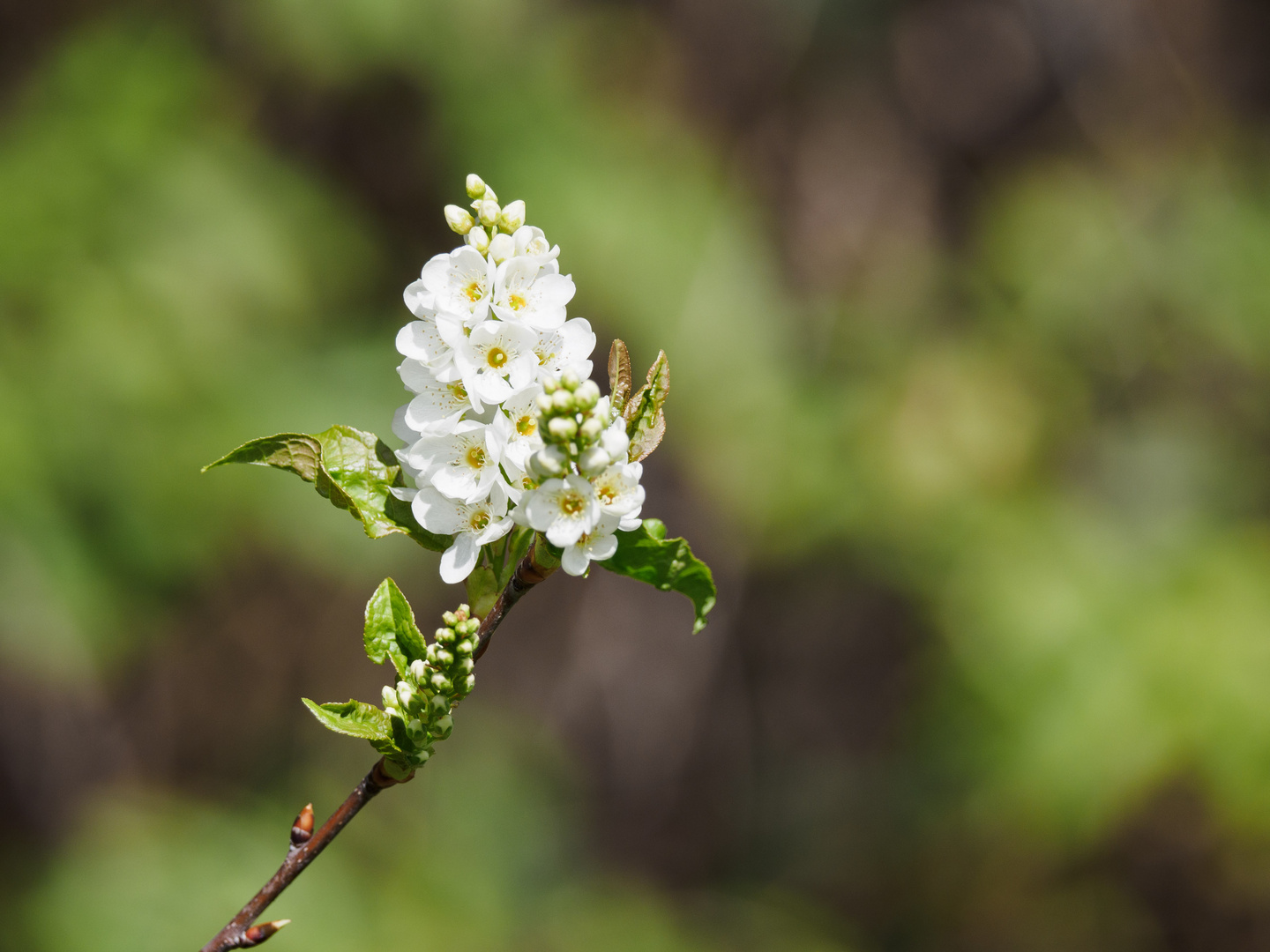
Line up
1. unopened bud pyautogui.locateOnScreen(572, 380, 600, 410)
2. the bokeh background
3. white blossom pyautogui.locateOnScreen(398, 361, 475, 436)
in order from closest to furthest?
unopened bud pyautogui.locateOnScreen(572, 380, 600, 410) → white blossom pyautogui.locateOnScreen(398, 361, 475, 436) → the bokeh background

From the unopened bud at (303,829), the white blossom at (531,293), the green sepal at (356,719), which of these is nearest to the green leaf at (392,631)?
the green sepal at (356,719)

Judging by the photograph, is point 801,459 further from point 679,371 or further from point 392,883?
point 392,883

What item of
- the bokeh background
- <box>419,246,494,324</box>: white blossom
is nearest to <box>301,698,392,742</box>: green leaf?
<box>419,246,494,324</box>: white blossom

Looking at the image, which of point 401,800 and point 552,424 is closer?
point 552,424

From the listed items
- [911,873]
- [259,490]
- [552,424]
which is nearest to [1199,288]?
[911,873]

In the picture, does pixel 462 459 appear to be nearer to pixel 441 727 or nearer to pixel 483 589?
pixel 483 589

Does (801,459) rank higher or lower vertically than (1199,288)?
lower

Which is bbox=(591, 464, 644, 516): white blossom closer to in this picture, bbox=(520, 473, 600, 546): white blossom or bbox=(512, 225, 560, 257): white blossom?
bbox=(520, 473, 600, 546): white blossom
